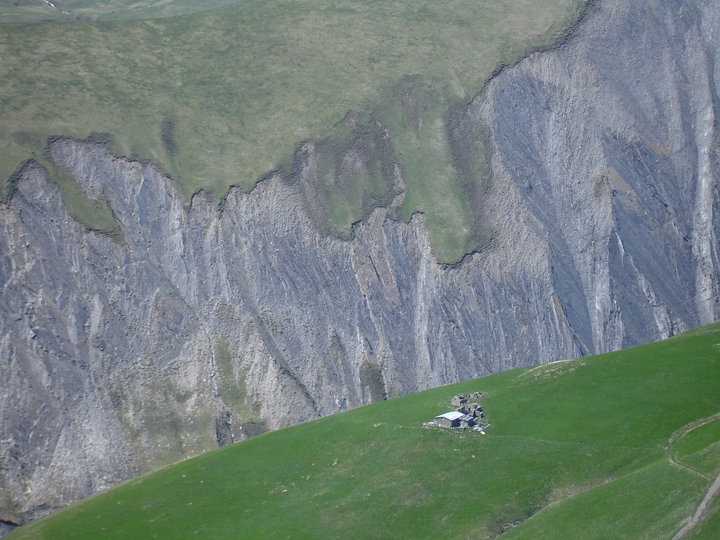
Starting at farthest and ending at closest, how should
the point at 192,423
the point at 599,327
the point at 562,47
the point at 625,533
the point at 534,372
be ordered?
1. the point at 562,47
2. the point at 599,327
3. the point at 192,423
4. the point at 534,372
5. the point at 625,533

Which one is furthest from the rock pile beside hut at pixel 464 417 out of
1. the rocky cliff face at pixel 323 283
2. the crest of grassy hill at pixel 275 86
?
the crest of grassy hill at pixel 275 86

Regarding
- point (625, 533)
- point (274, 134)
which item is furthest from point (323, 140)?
point (625, 533)

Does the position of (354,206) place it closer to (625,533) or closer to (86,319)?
(86,319)

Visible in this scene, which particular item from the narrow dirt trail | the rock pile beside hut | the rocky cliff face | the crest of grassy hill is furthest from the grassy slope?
the crest of grassy hill

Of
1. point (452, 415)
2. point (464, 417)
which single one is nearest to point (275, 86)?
point (452, 415)

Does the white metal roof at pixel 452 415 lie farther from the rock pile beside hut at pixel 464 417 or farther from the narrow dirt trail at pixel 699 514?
the narrow dirt trail at pixel 699 514

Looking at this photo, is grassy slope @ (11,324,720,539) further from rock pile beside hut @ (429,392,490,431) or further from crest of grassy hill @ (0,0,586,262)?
crest of grassy hill @ (0,0,586,262)
